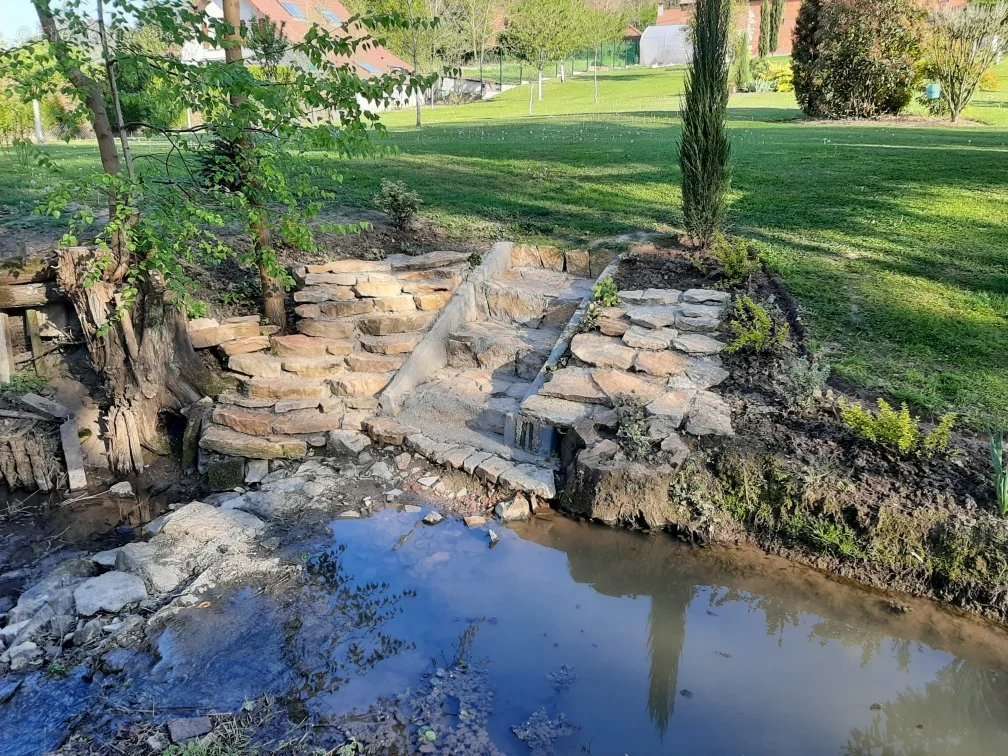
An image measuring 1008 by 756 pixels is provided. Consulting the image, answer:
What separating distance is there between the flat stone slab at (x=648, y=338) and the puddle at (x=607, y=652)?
202 centimetres

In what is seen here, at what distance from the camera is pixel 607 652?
400 cm

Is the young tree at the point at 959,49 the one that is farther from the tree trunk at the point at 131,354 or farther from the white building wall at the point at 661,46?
the white building wall at the point at 661,46

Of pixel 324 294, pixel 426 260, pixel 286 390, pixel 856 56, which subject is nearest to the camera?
pixel 286 390

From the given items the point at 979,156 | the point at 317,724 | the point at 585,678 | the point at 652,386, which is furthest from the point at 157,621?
the point at 979,156

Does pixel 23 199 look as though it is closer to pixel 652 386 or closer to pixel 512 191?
pixel 512 191

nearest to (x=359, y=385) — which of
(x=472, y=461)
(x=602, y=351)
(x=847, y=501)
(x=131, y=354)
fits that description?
(x=472, y=461)

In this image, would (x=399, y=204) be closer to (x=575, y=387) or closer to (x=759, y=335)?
(x=575, y=387)

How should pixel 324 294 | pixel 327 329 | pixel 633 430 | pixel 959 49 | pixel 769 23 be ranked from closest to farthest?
pixel 633 430 → pixel 327 329 → pixel 324 294 → pixel 959 49 → pixel 769 23

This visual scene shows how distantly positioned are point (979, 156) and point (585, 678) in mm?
12093

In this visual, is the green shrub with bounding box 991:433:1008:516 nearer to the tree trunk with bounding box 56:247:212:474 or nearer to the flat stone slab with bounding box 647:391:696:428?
the flat stone slab with bounding box 647:391:696:428

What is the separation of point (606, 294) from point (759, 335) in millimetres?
1658

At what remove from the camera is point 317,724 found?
136 inches

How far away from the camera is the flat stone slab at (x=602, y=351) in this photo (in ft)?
20.4

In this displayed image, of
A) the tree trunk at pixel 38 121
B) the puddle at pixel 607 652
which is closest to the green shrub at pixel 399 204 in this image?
the puddle at pixel 607 652
